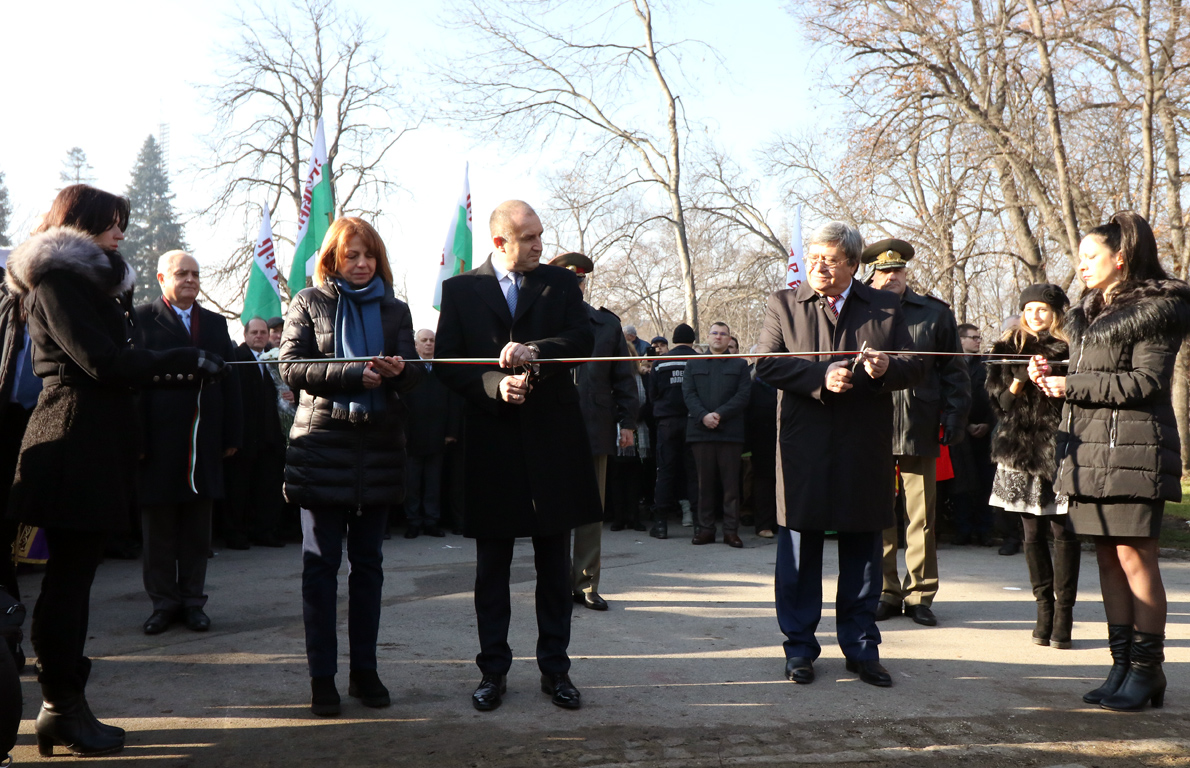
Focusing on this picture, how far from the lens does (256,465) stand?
8766 mm

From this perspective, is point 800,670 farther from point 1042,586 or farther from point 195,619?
point 195,619

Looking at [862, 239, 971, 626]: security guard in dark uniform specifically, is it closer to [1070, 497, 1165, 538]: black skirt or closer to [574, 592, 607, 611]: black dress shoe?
[1070, 497, 1165, 538]: black skirt

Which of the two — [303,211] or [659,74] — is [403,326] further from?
[659,74]

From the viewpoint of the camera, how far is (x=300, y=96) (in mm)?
25750

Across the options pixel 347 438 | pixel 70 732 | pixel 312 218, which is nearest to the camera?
pixel 70 732

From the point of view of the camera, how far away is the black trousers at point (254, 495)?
8367 millimetres

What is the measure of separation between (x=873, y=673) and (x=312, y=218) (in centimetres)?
904

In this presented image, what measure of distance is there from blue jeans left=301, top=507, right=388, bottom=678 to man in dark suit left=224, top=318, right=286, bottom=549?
4.65 metres

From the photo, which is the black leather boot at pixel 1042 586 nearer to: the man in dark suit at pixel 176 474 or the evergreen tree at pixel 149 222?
the man in dark suit at pixel 176 474

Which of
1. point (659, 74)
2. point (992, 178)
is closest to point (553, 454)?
point (992, 178)

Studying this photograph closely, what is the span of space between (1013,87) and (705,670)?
1556cm

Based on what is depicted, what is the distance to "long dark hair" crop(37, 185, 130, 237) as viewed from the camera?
3.68 metres

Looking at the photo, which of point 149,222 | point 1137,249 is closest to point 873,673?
point 1137,249

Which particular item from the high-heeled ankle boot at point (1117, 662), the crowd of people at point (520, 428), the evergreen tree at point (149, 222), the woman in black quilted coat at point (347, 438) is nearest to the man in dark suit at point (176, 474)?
the crowd of people at point (520, 428)
